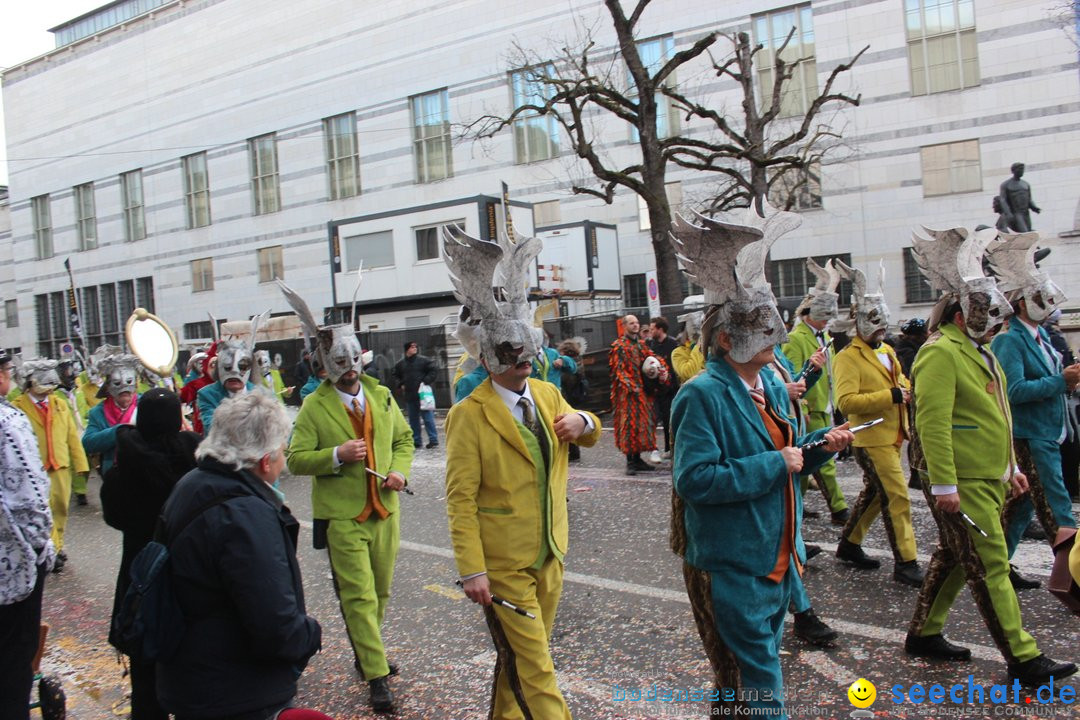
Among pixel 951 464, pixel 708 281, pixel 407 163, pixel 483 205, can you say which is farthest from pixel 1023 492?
pixel 407 163

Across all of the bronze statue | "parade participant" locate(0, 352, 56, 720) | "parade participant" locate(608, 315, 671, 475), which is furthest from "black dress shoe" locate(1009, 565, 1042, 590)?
the bronze statue

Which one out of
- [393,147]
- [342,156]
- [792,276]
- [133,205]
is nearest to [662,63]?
[792,276]

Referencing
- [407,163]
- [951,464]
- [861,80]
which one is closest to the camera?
[951,464]

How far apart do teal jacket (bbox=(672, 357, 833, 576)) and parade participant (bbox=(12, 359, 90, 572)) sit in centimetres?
701

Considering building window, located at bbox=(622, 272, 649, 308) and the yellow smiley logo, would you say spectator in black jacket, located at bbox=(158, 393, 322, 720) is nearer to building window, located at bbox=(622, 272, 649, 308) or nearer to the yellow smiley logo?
the yellow smiley logo

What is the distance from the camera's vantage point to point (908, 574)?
19.3ft

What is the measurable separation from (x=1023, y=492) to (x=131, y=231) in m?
45.4

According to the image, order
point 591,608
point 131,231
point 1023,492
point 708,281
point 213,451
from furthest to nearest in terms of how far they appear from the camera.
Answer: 1. point 131,231
2. point 591,608
3. point 1023,492
4. point 708,281
5. point 213,451

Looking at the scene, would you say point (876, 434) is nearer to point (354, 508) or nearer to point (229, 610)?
point (354, 508)

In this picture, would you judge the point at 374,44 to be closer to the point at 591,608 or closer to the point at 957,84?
the point at 957,84

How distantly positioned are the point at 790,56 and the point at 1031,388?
24.4 metres

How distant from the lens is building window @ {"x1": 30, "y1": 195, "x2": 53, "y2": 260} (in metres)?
47.4

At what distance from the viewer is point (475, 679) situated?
493cm

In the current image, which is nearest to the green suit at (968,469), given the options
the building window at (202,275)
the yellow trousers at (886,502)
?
the yellow trousers at (886,502)
